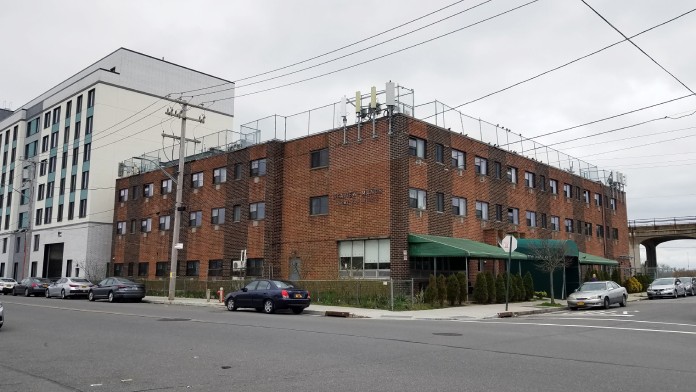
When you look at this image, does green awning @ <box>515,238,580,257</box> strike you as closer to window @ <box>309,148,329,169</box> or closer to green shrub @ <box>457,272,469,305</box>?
green shrub @ <box>457,272,469,305</box>

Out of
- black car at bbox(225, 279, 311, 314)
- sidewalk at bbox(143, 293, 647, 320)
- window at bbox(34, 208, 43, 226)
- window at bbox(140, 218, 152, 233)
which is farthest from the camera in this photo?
window at bbox(34, 208, 43, 226)

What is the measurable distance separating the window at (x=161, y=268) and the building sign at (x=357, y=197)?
1869cm

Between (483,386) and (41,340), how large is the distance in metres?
10.1

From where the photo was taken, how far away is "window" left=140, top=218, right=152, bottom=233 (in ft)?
149

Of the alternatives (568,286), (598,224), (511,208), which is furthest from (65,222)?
(598,224)

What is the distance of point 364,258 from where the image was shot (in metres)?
29.5

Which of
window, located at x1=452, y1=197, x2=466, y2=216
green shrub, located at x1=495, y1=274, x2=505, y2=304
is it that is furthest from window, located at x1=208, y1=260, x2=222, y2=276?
green shrub, located at x1=495, y1=274, x2=505, y2=304

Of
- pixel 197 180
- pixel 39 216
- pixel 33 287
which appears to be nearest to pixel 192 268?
pixel 197 180

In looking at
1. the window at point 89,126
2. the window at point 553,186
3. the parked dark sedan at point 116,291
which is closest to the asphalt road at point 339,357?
the parked dark sedan at point 116,291

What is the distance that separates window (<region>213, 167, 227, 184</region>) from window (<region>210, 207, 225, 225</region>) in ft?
6.48

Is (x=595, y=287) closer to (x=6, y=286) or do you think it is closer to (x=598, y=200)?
(x=598, y=200)

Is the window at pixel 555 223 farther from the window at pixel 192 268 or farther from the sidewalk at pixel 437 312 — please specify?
the window at pixel 192 268

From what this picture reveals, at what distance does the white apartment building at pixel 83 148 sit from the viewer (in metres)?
51.2

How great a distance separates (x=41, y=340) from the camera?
12.7 m
